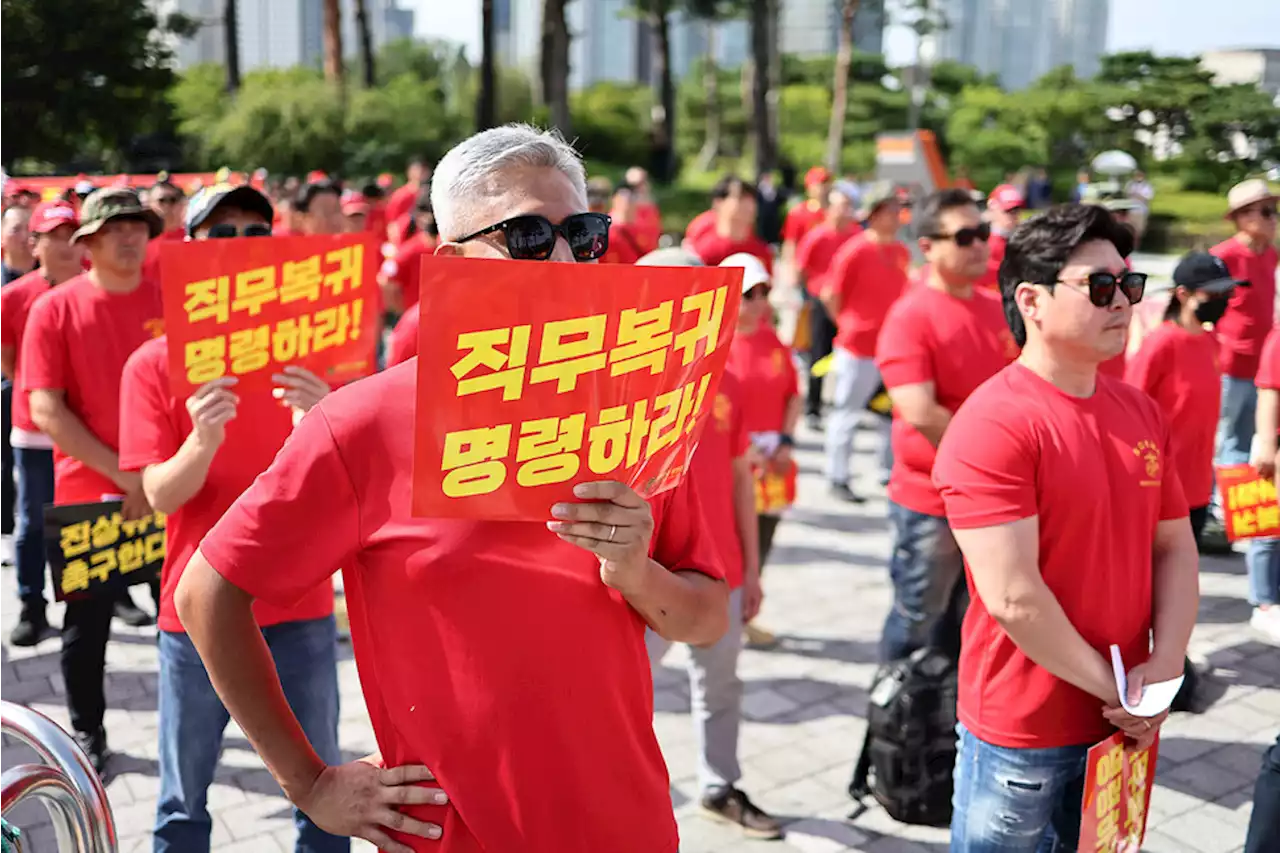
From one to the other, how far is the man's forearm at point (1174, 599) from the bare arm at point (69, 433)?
3187mm

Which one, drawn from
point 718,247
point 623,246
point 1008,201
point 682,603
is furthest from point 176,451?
point 1008,201

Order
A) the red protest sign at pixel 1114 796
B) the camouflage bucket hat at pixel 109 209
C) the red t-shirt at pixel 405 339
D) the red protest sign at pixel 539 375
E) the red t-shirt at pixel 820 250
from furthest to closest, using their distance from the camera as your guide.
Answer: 1. the red t-shirt at pixel 820 250
2. the red t-shirt at pixel 405 339
3. the camouflage bucket hat at pixel 109 209
4. the red protest sign at pixel 1114 796
5. the red protest sign at pixel 539 375

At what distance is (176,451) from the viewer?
10.1 feet

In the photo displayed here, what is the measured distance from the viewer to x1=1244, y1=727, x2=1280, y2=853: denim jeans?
3006 mm

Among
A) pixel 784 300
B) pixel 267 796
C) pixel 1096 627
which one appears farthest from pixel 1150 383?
pixel 784 300

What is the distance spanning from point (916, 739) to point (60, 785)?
9.00 ft

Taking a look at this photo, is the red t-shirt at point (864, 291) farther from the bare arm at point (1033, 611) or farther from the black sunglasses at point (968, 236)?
the bare arm at point (1033, 611)

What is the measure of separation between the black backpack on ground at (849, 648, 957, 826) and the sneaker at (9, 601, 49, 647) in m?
3.84

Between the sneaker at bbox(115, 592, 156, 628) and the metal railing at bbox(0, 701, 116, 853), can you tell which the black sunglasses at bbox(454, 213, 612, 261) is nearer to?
the metal railing at bbox(0, 701, 116, 853)

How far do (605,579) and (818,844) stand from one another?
2676 mm

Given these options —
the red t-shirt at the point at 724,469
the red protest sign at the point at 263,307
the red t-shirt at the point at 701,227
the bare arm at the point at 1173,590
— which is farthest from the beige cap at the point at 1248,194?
the red protest sign at the point at 263,307

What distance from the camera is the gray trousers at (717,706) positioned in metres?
4.14

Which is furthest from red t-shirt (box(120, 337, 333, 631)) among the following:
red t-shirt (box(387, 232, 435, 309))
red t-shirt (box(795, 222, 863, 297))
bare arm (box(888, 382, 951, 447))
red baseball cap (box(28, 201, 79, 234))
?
red t-shirt (box(795, 222, 863, 297))

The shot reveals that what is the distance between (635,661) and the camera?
6.16 feet
